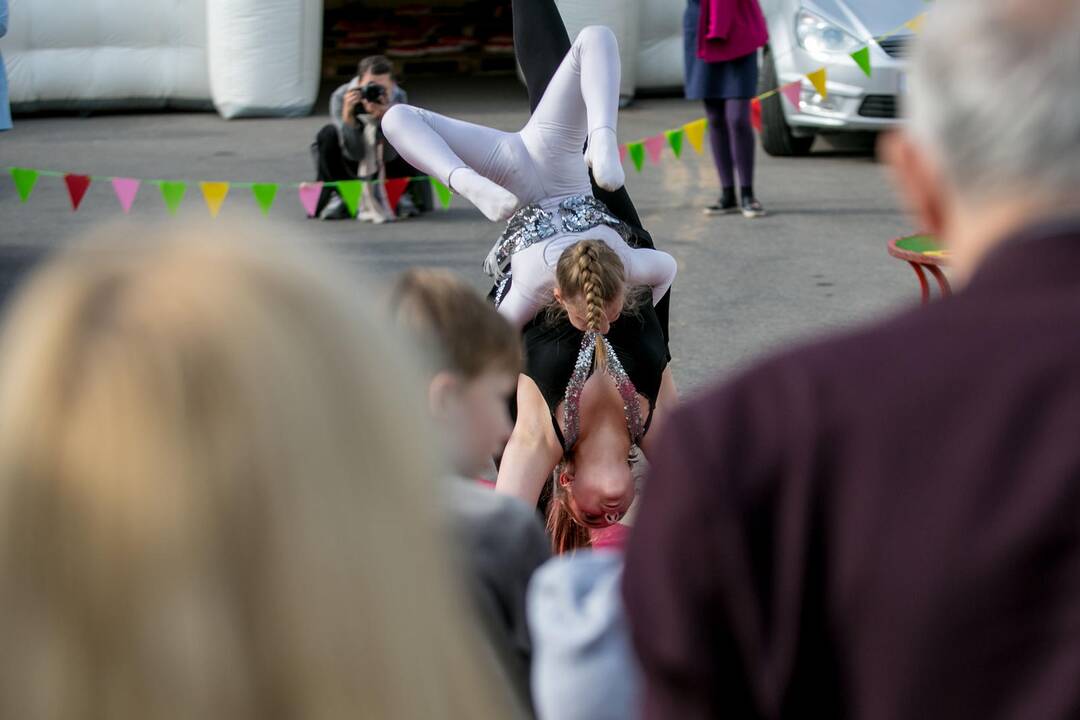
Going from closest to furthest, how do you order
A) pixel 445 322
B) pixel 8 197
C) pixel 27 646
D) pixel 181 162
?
pixel 27 646, pixel 445 322, pixel 8 197, pixel 181 162

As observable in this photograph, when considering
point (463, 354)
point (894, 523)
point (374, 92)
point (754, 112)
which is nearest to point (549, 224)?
point (463, 354)

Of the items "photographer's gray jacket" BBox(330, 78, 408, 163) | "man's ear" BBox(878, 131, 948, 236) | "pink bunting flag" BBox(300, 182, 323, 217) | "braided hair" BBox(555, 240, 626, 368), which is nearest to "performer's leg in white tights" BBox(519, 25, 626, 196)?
"braided hair" BBox(555, 240, 626, 368)

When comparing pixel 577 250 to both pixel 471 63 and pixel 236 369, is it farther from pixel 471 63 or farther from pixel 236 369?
pixel 471 63

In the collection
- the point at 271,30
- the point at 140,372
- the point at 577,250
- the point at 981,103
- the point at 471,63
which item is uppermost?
the point at 981,103

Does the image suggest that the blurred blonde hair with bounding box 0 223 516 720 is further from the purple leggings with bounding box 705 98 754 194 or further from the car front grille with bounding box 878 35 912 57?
the car front grille with bounding box 878 35 912 57

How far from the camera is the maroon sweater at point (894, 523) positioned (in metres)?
1.09

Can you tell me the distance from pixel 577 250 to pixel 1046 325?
8.11 ft

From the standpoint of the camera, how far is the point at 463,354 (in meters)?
1.90

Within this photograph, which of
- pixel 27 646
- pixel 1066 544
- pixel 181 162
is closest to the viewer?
pixel 27 646

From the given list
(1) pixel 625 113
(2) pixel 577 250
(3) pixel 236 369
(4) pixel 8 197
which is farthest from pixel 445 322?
(1) pixel 625 113

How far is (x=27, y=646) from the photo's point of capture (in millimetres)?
951

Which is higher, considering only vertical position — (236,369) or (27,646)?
(236,369)

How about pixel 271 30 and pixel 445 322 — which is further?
pixel 271 30

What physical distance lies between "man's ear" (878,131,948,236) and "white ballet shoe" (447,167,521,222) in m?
2.32
